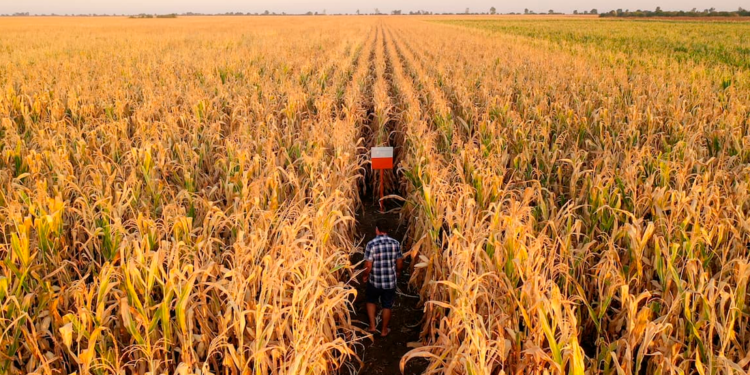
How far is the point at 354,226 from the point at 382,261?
1361 millimetres

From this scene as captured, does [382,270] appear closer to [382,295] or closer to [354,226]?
[382,295]

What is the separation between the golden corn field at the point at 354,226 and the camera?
93.5 inches

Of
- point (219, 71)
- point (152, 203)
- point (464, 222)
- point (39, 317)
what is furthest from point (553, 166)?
point (219, 71)

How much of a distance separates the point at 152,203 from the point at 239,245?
1.92m

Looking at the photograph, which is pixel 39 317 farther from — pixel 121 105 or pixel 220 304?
pixel 121 105

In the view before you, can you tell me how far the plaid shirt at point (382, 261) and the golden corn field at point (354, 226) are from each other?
263mm

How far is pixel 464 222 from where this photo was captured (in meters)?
3.60

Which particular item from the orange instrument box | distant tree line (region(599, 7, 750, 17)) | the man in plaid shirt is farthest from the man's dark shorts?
distant tree line (region(599, 7, 750, 17))

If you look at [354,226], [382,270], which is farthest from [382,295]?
[354,226]

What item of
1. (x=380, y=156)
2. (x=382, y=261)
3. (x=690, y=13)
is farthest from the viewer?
(x=690, y=13)

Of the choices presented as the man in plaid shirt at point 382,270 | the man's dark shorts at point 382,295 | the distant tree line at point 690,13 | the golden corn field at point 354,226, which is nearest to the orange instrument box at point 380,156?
the golden corn field at point 354,226

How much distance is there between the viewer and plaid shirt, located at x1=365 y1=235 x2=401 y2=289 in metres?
3.60

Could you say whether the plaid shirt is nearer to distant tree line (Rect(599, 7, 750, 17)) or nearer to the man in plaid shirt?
the man in plaid shirt

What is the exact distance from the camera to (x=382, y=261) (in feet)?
11.8
